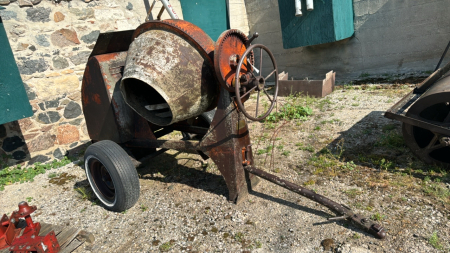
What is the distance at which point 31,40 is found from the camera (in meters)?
4.36

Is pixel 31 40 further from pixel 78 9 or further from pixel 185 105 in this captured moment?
pixel 185 105

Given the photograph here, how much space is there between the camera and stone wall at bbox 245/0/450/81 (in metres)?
5.68

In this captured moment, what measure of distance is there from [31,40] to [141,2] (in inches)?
89.8

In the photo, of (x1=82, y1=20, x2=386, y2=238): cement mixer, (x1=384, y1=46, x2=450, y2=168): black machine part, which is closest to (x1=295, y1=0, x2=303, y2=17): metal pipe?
(x1=384, y1=46, x2=450, y2=168): black machine part

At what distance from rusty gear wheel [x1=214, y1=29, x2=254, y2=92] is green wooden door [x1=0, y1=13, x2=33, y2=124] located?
2978mm

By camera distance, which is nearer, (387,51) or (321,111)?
(321,111)

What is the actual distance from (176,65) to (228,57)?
45 centimetres

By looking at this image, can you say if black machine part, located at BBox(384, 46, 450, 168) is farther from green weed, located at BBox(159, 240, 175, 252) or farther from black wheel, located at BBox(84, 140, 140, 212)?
black wheel, located at BBox(84, 140, 140, 212)

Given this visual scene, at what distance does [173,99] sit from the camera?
2.55 m

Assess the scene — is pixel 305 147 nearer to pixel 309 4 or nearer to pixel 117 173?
pixel 117 173

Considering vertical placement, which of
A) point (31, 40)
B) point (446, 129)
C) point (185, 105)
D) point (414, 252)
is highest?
point (31, 40)

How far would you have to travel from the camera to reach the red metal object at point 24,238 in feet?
7.75

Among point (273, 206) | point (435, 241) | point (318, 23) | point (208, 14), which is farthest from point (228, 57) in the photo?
point (208, 14)

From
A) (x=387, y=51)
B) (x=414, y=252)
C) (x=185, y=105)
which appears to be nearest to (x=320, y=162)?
(x=414, y=252)
